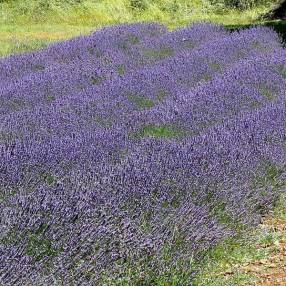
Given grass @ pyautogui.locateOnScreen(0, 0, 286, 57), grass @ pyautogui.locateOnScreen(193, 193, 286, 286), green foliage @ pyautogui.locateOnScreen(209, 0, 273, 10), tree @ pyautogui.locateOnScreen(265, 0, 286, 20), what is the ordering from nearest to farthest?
grass @ pyautogui.locateOnScreen(193, 193, 286, 286), grass @ pyautogui.locateOnScreen(0, 0, 286, 57), tree @ pyautogui.locateOnScreen(265, 0, 286, 20), green foliage @ pyautogui.locateOnScreen(209, 0, 273, 10)

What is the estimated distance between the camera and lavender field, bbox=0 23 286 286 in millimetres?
3035

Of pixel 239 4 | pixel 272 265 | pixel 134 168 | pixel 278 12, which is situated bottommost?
pixel 239 4

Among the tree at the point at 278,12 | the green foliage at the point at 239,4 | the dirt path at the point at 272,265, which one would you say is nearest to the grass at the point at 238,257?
the dirt path at the point at 272,265

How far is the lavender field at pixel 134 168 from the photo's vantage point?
3035mm

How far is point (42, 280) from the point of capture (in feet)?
8.87

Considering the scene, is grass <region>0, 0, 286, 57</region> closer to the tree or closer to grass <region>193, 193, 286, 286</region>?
the tree

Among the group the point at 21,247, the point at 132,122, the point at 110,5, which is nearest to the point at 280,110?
the point at 132,122

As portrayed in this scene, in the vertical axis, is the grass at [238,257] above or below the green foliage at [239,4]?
above

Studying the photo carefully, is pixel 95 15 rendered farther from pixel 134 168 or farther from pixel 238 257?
pixel 238 257

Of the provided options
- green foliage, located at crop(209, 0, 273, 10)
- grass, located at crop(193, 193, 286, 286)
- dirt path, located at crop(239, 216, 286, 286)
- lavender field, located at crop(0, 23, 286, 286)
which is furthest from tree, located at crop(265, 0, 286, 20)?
dirt path, located at crop(239, 216, 286, 286)

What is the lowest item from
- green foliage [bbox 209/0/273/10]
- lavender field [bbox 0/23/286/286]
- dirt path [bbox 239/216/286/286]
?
green foliage [bbox 209/0/273/10]

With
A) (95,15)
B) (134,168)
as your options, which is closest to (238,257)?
(134,168)

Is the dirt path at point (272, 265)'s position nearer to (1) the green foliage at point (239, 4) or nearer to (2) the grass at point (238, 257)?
(2) the grass at point (238, 257)

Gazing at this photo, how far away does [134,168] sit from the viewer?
3.86 m
